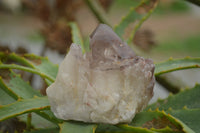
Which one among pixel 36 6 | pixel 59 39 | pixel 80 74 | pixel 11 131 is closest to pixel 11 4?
pixel 36 6

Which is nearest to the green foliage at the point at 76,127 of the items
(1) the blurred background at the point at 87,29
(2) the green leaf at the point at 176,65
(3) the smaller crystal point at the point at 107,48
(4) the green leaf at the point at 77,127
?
(4) the green leaf at the point at 77,127

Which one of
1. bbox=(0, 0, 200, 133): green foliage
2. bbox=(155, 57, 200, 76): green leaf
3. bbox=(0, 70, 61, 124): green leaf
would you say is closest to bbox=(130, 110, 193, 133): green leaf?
bbox=(0, 0, 200, 133): green foliage

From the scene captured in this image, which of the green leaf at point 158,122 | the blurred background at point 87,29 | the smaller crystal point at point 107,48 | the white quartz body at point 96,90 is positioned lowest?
the blurred background at point 87,29

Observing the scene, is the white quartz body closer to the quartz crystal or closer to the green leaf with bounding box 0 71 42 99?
the quartz crystal

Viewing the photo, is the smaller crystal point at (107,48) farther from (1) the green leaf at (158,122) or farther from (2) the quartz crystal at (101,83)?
(1) the green leaf at (158,122)

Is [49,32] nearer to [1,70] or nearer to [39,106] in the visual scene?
[1,70]

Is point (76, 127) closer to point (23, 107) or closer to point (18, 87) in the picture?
point (23, 107)

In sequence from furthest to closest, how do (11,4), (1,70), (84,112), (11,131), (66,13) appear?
(11,4) → (66,13) → (11,131) → (1,70) → (84,112)
